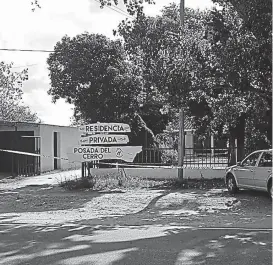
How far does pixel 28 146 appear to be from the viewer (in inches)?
890

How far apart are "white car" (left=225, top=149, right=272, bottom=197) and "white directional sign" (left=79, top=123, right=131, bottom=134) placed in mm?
4598

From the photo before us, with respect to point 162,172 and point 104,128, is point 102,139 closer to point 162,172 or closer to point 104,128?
point 104,128

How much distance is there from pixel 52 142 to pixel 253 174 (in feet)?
46.1

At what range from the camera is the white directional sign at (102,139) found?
57.8 feet

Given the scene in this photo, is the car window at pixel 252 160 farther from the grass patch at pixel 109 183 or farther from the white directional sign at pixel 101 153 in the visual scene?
the white directional sign at pixel 101 153

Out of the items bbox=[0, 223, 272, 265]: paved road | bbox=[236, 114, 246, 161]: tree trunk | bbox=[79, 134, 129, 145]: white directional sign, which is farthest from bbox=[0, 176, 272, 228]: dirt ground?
bbox=[236, 114, 246, 161]: tree trunk

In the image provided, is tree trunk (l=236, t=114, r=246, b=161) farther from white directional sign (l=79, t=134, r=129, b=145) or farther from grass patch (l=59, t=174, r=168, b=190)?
white directional sign (l=79, t=134, r=129, b=145)

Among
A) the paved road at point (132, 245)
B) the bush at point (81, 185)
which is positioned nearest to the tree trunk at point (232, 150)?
the bush at point (81, 185)

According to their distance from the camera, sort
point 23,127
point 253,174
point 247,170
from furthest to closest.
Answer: point 23,127
point 247,170
point 253,174

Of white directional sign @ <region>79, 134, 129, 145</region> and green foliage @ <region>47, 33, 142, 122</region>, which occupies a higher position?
green foliage @ <region>47, 33, 142, 122</region>

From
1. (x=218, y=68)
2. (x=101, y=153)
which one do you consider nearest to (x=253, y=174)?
(x=218, y=68)

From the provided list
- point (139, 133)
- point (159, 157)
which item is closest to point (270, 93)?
point (159, 157)

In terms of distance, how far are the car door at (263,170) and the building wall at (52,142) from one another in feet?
42.8

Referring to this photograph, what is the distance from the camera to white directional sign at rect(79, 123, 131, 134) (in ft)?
57.4
